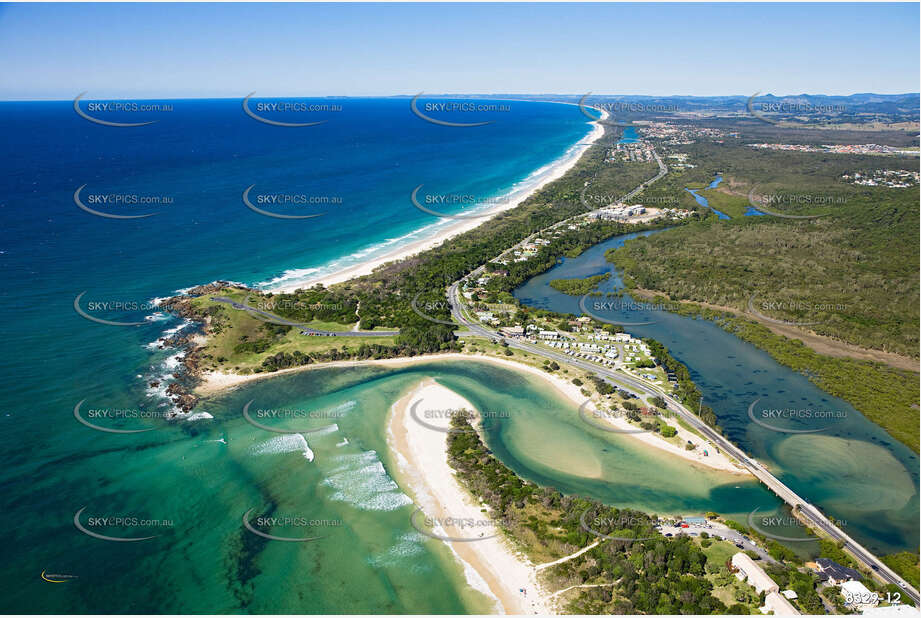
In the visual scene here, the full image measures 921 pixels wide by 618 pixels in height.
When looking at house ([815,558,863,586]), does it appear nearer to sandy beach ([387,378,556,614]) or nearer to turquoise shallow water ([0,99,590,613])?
sandy beach ([387,378,556,614])

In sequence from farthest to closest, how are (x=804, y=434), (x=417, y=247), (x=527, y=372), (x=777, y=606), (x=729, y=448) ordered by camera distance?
(x=417, y=247), (x=527, y=372), (x=804, y=434), (x=729, y=448), (x=777, y=606)

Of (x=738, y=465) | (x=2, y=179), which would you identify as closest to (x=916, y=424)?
(x=738, y=465)

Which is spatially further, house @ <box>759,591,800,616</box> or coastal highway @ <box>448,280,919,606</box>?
coastal highway @ <box>448,280,919,606</box>

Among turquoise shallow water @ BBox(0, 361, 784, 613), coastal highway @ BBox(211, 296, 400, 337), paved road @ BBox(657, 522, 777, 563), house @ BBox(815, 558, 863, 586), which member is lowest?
turquoise shallow water @ BBox(0, 361, 784, 613)

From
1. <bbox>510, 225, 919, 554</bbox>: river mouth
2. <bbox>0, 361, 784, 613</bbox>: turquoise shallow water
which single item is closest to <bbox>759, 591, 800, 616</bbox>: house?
<bbox>0, 361, 784, 613</bbox>: turquoise shallow water

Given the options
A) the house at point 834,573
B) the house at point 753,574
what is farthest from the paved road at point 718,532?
the house at point 834,573

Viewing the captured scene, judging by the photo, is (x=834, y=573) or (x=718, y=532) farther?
(x=718, y=532)

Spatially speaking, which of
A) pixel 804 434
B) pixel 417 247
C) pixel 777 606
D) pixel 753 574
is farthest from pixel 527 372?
pixel 417 247

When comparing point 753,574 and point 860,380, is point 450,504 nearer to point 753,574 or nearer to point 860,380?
point 753,574
